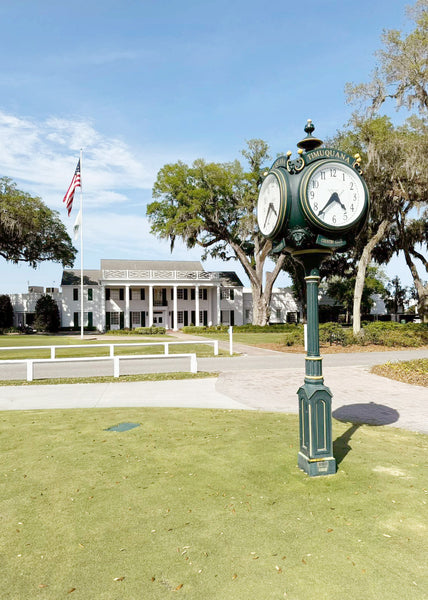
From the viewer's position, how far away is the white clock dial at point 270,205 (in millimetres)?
4541

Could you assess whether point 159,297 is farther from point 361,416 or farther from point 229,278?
point 361,416

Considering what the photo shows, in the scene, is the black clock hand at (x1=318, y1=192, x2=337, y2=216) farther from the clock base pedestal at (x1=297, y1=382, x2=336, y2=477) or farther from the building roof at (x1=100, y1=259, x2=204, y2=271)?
the building roof at (x1=100, y1=259, x2=204, y2=271)

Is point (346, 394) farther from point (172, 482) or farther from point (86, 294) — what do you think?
point (86, 294)

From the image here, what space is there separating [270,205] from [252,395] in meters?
5.88

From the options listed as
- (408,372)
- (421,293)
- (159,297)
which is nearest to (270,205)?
(408,372)

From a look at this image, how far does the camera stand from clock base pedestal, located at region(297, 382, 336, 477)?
14.2ft

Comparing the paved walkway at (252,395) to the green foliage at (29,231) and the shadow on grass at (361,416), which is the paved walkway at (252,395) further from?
the green foliage at (29,231)

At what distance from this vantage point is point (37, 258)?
44.8 m

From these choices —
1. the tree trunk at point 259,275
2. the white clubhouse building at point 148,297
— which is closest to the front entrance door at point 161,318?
the white clubhouse building at point 148,297

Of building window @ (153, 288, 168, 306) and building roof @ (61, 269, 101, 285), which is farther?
building window @ (153, 288, 168, 306)

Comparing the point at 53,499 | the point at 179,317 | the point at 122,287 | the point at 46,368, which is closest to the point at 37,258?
the point at 122,287

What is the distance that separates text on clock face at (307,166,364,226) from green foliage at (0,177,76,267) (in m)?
40.4

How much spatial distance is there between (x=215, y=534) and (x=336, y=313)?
57.8 m

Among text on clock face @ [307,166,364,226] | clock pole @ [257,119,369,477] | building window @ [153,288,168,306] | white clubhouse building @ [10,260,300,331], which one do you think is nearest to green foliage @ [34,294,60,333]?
white clubhouse building @ [10,260,300,331]
